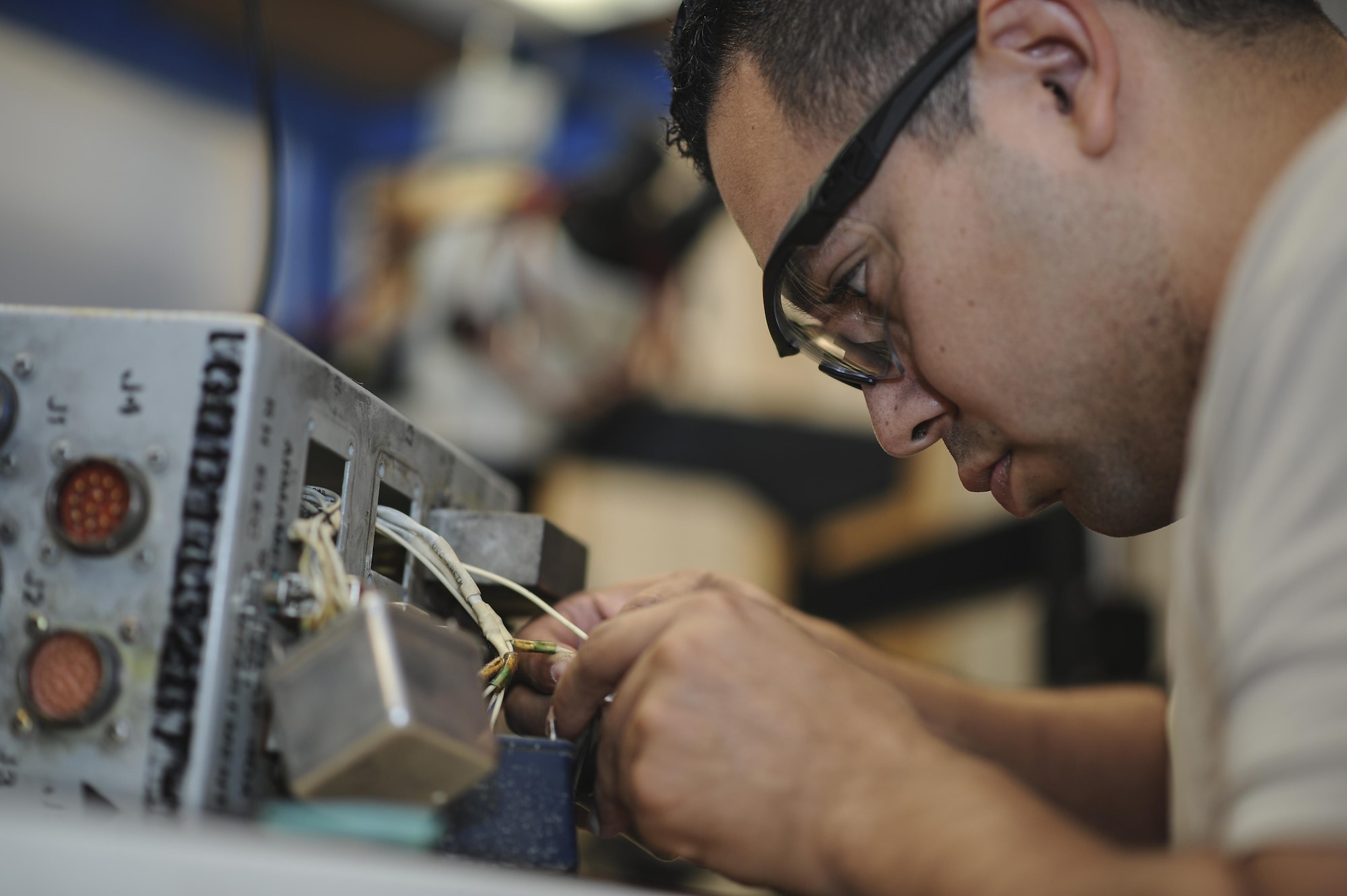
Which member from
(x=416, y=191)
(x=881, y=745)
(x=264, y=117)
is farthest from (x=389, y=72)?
(x=881, y=745)

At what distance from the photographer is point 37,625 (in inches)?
23.6

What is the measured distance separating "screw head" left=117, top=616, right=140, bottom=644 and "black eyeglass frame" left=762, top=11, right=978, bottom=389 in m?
0.51

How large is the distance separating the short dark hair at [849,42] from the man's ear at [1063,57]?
0.03 meters

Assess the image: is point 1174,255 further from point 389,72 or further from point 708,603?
point 389,72

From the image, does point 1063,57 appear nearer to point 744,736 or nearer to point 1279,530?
point 1279,530

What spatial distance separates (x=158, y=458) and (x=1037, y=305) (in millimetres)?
579

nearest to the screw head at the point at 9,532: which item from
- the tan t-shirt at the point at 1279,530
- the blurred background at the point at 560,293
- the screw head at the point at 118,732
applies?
the screw head at the point at 118,732

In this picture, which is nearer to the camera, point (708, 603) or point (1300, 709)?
point (1300, 709)

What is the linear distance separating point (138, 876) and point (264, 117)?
103 cm

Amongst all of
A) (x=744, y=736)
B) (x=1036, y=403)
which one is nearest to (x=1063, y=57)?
(x=1036, y=403)

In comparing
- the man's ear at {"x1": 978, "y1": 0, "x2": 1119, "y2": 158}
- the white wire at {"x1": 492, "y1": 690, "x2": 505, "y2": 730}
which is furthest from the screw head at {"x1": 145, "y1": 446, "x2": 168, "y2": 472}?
the man's ear at {"x1": 978, "y1": 0, "x2": 1119, "y2": 158}

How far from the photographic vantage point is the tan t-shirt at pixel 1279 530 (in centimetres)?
46

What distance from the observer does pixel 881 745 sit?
1.94 feet

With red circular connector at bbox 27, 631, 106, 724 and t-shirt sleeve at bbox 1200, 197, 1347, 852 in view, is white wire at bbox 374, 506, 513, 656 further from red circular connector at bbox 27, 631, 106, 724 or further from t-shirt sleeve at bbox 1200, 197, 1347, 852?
t-shirt sleeve at bbox 1200, 197, 1347, 852
